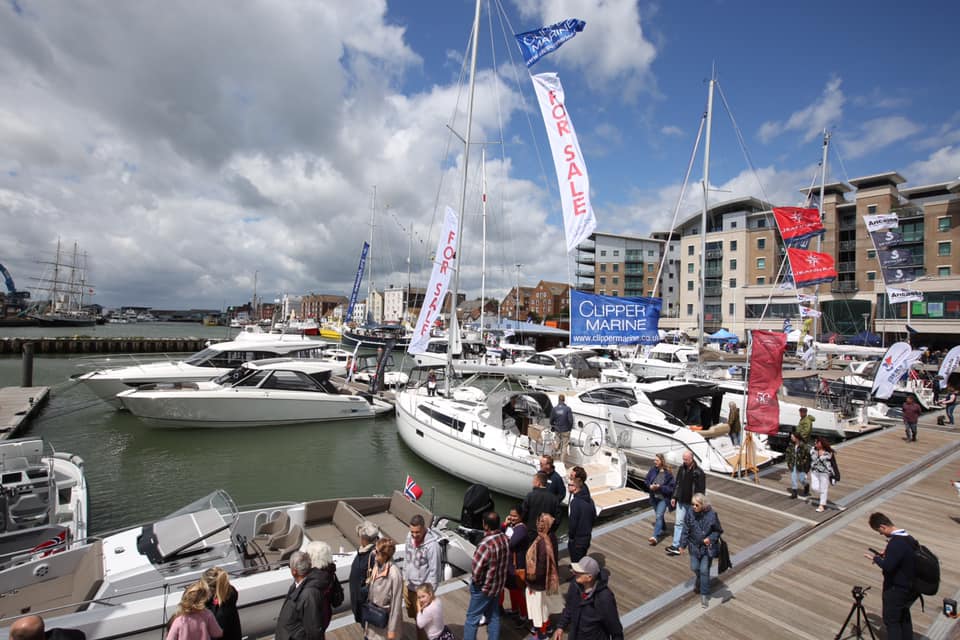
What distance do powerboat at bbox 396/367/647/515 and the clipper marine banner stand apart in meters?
2.66

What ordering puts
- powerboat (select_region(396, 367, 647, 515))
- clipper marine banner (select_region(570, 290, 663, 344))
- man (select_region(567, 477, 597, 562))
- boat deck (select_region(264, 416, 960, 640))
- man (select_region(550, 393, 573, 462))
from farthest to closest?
1. clipper marine banner (select_region(570, 290, 663, 344))
2. man (select_region(550, 393, 573, 462))
3. powerboat (select_region(396, 367, 647, 515))
4. man (select_region(567, 477, 597, 562))
5. boat deck (select_region(264, 416, 960, 640))

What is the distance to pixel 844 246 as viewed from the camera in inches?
2190

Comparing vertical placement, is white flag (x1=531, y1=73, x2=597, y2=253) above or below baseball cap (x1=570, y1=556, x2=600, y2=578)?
above

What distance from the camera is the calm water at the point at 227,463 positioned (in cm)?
1225

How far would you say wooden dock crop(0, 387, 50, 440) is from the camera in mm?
15878

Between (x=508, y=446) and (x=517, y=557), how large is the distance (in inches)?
250

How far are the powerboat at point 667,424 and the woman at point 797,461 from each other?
6.11 feet

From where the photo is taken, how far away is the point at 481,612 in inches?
180

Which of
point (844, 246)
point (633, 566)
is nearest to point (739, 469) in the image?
point (633, 566)

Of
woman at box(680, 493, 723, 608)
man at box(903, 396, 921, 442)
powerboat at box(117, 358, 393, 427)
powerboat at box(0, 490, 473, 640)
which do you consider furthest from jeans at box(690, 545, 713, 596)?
powerboat at box(117, 358, 393, 427)

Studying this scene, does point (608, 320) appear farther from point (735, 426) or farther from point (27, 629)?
point (27, 629)

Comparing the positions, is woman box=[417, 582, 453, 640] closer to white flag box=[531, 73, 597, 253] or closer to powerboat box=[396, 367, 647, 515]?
powerboat box=[396, 367, 647, 515]

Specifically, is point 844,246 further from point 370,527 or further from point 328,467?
point 370,527

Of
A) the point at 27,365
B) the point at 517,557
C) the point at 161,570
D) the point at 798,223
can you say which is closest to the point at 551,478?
the point at 517,557
